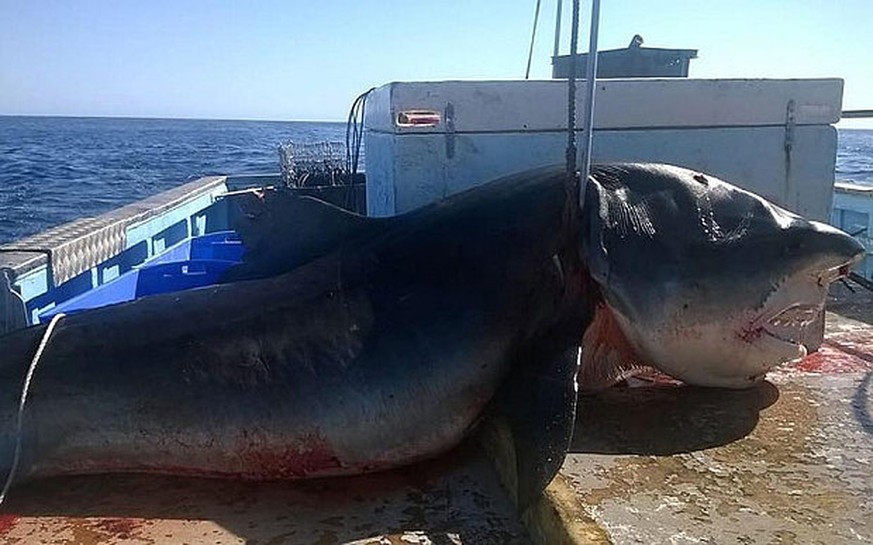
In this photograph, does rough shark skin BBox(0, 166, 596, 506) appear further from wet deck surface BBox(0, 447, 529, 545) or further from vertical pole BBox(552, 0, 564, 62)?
vertical pole BBox(552, 0, 564, 62)

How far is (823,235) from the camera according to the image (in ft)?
10.1

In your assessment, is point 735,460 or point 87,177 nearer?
point 735,460

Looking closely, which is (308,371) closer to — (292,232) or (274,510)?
(274,510)

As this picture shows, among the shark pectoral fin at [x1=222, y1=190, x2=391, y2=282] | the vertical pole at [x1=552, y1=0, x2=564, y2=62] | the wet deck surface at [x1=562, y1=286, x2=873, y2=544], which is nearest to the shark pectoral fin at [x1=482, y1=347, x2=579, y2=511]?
the wet deck surface at [x1=562, y1=286, x2=873, y2=544]

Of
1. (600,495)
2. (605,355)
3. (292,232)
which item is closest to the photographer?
(600,495)

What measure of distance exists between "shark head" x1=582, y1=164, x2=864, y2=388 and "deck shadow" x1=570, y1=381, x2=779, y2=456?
4.4 inches

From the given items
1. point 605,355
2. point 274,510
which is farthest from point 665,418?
point 274,510

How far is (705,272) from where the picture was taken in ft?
9.66

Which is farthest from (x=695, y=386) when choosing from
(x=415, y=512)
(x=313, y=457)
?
(x=313, y=457)

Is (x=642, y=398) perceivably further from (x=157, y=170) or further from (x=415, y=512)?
(x=157, y=170)

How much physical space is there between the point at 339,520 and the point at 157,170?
89.0 ft

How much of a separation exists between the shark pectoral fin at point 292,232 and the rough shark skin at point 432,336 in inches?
2.8

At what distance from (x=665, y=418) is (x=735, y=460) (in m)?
0.39

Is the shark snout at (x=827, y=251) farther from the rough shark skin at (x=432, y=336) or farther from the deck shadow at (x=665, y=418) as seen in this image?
the deck shadow at (x=665, y=418)
